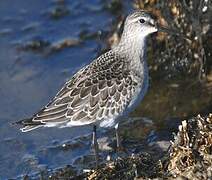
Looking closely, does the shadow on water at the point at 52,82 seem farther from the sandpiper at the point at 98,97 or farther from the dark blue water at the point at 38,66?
the sandpiper at the point at 98,97

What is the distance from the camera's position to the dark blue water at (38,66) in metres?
7.23

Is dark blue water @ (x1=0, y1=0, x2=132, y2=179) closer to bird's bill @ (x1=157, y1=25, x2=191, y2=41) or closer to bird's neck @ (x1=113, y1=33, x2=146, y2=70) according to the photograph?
bird's neck @ (x1=113, y1=33, x2=146, y2=70)

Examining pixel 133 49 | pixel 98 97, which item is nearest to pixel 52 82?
pixel 133 49

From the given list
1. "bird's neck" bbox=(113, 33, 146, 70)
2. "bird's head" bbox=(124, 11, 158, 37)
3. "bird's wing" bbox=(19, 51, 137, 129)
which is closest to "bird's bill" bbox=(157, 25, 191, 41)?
"bird's head" bbox=(124, 11, 158, 37)

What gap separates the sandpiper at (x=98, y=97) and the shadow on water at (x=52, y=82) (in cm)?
59

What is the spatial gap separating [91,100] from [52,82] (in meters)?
1.87

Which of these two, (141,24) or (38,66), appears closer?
(141,24)

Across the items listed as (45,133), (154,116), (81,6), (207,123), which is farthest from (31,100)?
(207,123)

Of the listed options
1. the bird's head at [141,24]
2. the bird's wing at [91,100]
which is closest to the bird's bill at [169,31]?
the bird's head at [141,24]

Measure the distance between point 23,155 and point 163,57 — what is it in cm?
199

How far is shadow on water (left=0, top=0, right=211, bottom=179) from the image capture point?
726 centimetres

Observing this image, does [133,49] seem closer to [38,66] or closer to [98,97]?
[98,97]

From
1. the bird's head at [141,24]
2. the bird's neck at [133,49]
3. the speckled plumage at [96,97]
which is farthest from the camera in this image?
the bird's head at [141,24]

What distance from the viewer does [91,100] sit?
6594mm
